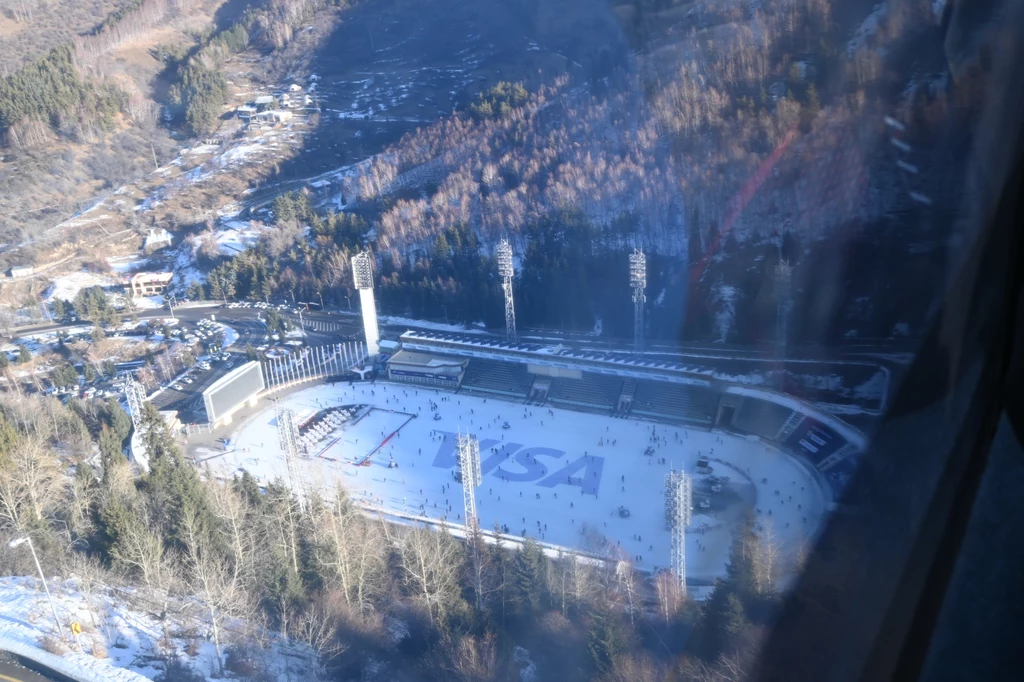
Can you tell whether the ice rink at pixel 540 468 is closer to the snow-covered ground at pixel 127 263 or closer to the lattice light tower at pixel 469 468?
the lattice light tower at pixel 469 468

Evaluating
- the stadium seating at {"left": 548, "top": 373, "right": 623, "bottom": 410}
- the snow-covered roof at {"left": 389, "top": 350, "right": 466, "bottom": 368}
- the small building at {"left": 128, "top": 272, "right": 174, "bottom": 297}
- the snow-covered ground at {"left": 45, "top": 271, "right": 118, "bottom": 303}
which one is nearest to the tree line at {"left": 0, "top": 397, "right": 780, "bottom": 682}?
the stadium seating at {"left": 548, "top": 373, "right": 623, "bottom": 410}

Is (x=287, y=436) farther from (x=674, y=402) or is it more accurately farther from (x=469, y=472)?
(x=674, y=402)

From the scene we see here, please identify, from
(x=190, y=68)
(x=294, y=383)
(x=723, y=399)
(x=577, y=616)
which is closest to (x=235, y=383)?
(x=294, y=383)

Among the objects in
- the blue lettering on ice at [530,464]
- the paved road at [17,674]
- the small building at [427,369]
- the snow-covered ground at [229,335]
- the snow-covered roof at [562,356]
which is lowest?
the blue lettering on ice at [530,464]

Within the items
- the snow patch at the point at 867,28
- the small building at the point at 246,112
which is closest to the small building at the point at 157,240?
the small building at the point at 246,112

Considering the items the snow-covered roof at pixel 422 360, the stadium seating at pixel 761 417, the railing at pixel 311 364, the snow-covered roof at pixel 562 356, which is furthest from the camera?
the railing at pixel 311 364

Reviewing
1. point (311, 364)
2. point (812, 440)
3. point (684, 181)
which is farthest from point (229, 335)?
point (812, 440)
